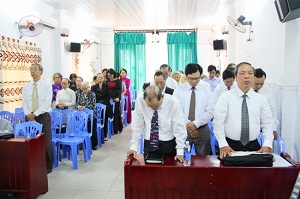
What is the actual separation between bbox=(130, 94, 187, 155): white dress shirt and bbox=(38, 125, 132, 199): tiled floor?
4.32ft

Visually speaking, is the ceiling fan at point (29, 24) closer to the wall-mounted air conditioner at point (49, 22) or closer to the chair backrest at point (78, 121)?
the wall-mounted air conditioner at point (49, 22)

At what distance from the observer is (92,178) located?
4418mm

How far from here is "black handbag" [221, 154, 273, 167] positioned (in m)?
2.28

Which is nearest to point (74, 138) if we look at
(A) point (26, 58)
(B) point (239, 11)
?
(A) point (26, 58)

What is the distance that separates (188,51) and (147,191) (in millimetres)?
10206

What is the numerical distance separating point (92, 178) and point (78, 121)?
1.18 meters

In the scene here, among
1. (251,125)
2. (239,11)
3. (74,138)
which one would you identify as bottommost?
(74,138)

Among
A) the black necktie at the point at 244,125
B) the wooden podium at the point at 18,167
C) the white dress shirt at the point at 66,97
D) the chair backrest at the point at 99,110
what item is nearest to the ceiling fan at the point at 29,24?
the white dress shirt at the point at 66,97

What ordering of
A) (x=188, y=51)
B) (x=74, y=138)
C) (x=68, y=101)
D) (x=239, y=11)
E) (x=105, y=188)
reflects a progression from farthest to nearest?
1. (x=188, y=51)
2. (x=239, y=11)
3. (x=68, y=101)
4. (x=74, y=138)
5. (x=105, y=188)

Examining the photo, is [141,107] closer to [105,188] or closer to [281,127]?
[105,188]

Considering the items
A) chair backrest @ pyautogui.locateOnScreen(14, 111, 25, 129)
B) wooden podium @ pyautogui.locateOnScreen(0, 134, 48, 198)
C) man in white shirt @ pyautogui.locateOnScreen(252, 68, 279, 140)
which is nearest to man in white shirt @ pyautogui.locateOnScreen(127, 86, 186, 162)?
wooden podium @ pyautogui.locateOnScreen(0, 134, 48, 198)

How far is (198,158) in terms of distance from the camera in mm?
2615

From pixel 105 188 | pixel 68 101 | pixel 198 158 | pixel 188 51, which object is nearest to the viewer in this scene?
pixel 198 158

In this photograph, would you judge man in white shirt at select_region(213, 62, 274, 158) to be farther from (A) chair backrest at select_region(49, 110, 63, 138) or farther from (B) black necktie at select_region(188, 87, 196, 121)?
(A) chair backrest at select_region(49, 110, 63, 138)
